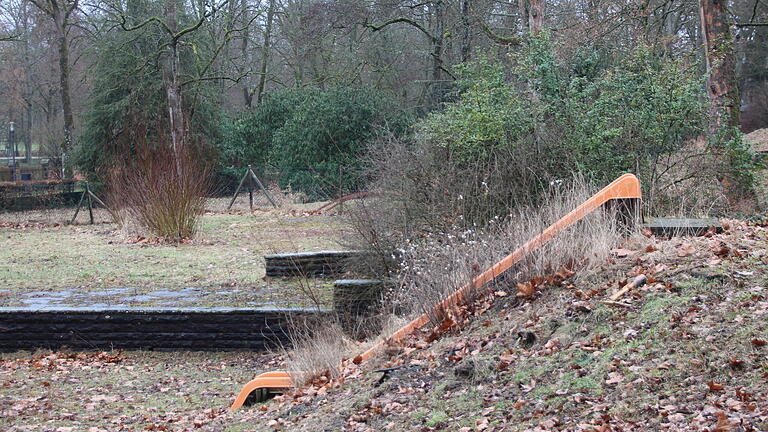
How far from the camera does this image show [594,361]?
15.4ft

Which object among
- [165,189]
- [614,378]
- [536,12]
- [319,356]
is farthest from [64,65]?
[614,378]

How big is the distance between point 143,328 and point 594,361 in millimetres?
5246

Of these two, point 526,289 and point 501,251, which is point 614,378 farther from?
point 501,251

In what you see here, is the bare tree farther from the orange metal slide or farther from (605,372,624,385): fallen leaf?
(605,372,624,385): fallen leaf

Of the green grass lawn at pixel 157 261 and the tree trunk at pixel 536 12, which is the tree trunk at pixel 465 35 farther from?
the tree trunk at pixel 536 12

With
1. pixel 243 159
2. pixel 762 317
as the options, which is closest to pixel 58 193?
pixel 243 159

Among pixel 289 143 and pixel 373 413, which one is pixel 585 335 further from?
pixel 289 143

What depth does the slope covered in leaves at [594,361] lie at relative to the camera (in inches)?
158

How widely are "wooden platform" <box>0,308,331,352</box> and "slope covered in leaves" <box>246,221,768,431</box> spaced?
2.03 meters

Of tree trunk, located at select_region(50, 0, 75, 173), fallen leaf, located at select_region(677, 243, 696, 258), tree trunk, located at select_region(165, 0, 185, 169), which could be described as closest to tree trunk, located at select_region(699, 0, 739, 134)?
fallen leaf, located at select_region(677, 243, 696, 258)

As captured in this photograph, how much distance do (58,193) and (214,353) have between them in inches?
588

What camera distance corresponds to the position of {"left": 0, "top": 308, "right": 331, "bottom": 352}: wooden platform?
322 inches

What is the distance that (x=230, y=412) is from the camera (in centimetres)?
629

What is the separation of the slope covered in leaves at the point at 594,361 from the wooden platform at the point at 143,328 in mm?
2032
